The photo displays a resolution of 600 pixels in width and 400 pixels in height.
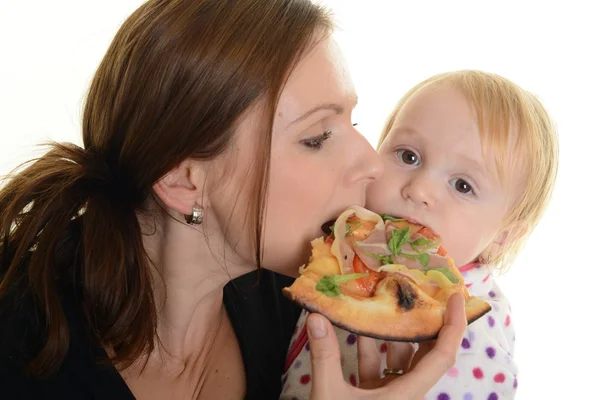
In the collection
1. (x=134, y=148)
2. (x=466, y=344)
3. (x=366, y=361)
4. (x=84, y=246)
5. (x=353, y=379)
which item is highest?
(x=134, y=148)

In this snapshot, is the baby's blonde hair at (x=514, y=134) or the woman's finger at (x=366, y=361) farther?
the baby's blonde hair at (x=514, y=134)

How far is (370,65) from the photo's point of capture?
346 cm

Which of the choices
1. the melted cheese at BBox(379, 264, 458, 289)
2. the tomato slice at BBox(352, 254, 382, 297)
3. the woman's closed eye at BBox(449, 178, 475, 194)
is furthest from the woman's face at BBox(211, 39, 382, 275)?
the woman's closed eye at BBox(449, 178, 475, 194)

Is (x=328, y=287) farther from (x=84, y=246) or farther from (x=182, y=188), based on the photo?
(x=84, y=246)

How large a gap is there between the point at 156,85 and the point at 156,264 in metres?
0.55

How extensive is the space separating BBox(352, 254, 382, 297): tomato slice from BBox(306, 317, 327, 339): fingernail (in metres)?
0.21

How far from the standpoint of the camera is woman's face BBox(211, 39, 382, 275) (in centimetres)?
163

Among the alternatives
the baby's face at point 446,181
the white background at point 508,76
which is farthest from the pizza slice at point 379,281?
the white background at point 508,76

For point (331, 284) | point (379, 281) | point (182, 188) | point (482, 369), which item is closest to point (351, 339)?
point (482, 369)

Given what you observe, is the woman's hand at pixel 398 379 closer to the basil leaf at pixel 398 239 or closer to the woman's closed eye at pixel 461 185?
the basil leaf at pixel 398 239

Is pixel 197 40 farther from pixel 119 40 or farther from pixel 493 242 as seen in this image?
pixel 493 242

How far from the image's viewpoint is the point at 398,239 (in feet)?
5.51

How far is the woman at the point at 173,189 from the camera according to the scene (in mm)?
1603

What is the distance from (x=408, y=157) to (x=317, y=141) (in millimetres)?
450
